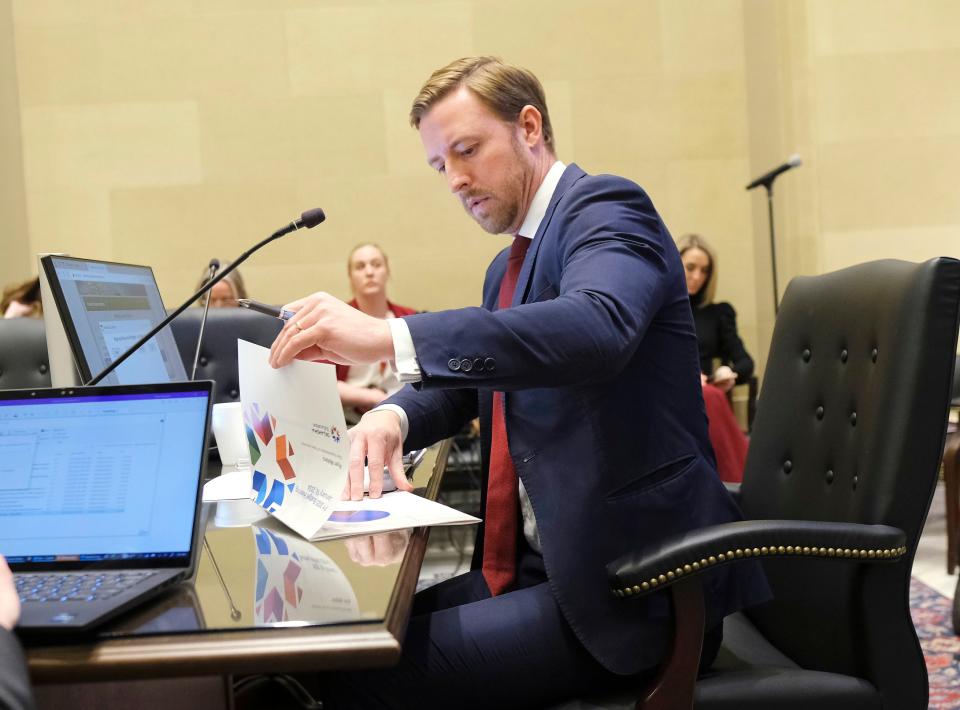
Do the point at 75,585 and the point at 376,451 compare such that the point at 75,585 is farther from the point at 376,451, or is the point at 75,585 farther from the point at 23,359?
the point at 23,359

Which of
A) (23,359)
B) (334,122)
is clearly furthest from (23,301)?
(334,122)

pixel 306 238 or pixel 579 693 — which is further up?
pixel 306 238

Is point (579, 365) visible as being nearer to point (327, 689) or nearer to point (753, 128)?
point (327, 689)

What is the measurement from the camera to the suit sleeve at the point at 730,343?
5.08 meters

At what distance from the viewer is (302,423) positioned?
3.88 feet

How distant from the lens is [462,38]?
5.79m

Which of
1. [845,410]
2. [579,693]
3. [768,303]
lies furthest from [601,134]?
[579,693]

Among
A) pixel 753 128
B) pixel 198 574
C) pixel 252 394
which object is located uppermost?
pixel 753 128

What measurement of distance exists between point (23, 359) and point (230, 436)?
880 millimetres

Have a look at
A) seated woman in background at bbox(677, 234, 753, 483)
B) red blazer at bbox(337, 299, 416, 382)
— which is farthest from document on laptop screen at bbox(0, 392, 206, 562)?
seated woman in background at bbox(677, 234, 753, 483)

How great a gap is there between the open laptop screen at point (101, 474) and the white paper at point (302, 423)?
0.14 meters

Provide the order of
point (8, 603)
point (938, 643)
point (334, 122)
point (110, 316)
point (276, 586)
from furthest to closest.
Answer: point (334, 122) → point (938, 643) → point (110, 316) → point (276, 586) → point (8, 603)

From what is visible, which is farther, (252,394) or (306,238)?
(306,238)

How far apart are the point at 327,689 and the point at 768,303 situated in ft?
16.6
